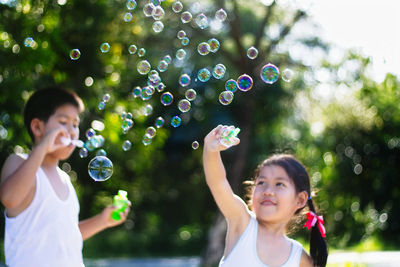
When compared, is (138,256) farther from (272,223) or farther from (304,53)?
(272,223)

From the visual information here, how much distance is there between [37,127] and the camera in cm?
278

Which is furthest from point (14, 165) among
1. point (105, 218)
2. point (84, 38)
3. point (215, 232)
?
point (215, 232)

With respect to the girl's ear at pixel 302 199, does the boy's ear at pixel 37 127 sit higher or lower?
higher

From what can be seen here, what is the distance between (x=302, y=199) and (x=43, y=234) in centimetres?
127

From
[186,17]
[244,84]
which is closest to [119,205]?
[244,84]

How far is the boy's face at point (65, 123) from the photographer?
8.98 ft

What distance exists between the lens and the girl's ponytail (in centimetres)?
275

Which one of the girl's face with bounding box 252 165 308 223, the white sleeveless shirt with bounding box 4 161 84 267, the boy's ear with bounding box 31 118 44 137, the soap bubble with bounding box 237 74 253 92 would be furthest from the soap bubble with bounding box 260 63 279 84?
the white sleeveless shirt with bounding box 4 161 84 267

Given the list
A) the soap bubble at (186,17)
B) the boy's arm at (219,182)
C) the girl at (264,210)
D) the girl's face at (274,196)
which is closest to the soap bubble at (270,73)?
the soap bubble at (186,17)

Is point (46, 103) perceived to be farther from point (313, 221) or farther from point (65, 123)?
point (313, 221)

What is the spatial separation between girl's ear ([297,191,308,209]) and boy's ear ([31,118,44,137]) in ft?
4.38

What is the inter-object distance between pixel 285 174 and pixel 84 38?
4.21 metres

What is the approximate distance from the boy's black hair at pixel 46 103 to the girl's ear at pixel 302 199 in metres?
1.24

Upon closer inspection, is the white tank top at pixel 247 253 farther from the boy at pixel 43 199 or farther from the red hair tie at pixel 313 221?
the boy at pixel 43 199
